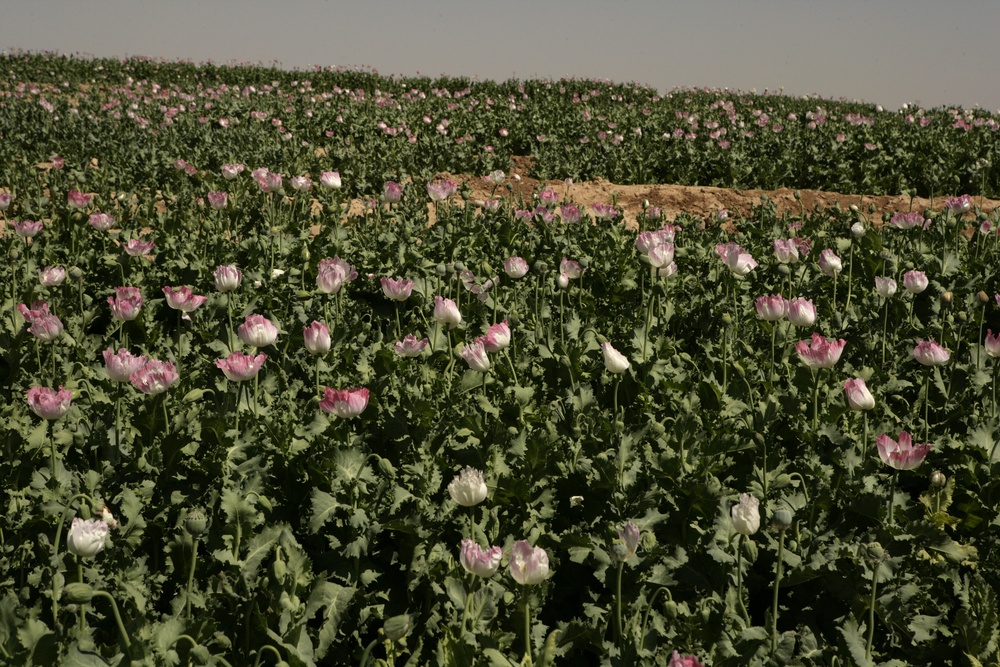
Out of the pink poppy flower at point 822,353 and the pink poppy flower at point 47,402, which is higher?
the pink poppy flower at point 822,353

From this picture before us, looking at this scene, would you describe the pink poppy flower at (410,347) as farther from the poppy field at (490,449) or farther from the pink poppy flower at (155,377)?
the pink poppy flower at (155,377)

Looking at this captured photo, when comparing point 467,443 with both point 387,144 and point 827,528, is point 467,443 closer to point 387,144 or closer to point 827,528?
point 827,528

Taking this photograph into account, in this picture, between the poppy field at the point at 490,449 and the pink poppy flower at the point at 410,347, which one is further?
the pink poppy flower at the point at 410,347

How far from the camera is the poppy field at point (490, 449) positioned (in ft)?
7.72

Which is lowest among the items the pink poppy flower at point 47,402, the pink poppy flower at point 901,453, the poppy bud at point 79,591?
the poppy bud at point 79,591

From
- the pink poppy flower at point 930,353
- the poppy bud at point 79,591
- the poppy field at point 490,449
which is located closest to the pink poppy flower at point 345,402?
the poppy field at point 490,449

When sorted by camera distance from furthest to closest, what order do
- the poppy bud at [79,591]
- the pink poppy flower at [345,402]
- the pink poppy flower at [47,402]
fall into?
the pink poppy flower at [345,402] → the pink poppy flower at [47,402] → the poppy bud at [79,591]

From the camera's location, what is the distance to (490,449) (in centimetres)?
299

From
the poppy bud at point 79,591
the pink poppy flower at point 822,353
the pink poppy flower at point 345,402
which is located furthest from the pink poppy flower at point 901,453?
the poppy bud at point 79,591

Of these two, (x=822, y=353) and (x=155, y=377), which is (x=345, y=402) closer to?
(x=155, y=377)

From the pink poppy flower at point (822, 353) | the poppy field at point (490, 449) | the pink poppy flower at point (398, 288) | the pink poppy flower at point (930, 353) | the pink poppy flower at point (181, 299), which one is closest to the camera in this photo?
the poppy field at point (490, 449)

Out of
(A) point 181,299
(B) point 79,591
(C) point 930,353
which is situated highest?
(C) point 930,353

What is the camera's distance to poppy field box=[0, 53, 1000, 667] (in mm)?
2352

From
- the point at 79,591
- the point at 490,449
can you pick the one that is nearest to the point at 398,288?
the point at 490,449
